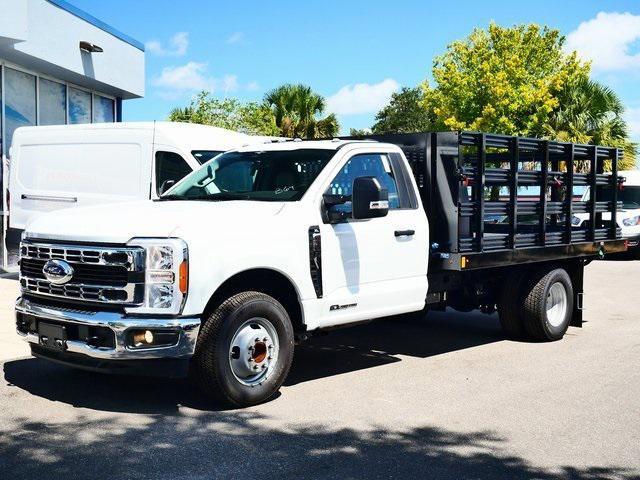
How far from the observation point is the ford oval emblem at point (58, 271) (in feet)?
18.7

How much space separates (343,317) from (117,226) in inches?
80.9

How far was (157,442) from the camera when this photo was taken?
5047mm

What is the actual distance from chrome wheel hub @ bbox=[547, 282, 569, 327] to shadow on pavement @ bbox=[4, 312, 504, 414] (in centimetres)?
63

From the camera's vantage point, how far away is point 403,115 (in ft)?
191

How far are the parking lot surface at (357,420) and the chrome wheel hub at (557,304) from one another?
600mm

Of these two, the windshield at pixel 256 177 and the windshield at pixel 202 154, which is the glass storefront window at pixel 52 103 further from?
the windshield at pixel 256 177

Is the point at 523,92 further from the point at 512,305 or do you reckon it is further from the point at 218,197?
the point at 218,197

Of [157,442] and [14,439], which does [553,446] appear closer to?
[157,442]

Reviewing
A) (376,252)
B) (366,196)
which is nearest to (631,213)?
(376,252)

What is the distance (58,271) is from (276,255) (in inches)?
63.4

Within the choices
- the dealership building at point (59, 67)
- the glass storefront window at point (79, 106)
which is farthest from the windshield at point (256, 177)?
the glass storefront window at point (79, 106)

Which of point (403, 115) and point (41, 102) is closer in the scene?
point (41, 102)

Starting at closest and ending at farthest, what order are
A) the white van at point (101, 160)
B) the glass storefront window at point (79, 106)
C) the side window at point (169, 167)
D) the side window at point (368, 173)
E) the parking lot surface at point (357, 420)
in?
the parking lot surface at point (357, 420), the side window at point (368, 173), the side window at point (169, 167), the white van at point (101, 160), the glass storefront window at point (79, 106)

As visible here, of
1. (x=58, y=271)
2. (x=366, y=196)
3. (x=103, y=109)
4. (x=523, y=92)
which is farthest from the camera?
(x=523, y=92)
